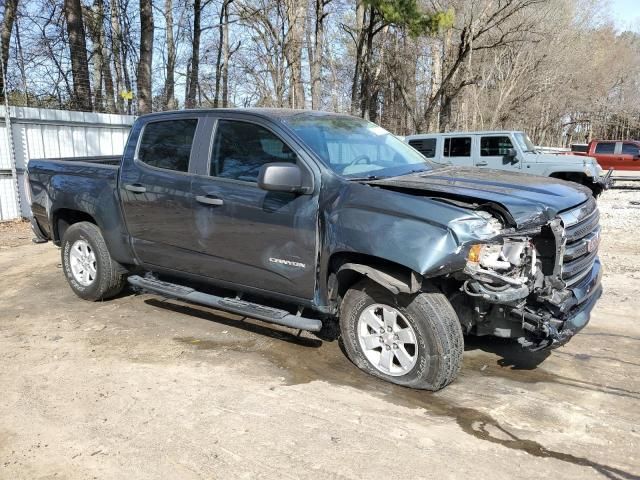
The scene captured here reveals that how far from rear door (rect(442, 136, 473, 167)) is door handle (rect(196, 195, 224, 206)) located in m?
9.82

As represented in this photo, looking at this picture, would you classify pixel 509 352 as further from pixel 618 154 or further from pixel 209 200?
pixel 618 154

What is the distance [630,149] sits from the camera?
792 inches

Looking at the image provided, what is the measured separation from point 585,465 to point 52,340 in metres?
4.16

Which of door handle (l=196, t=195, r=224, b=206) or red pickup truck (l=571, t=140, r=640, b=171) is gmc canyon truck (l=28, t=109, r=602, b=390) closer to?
door handle (l=196, t=195, r=224, b=206)

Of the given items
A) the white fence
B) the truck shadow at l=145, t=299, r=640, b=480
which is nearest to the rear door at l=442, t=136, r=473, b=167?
the white fence

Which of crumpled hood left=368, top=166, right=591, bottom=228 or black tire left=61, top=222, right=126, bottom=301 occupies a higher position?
crumpled hood left=368, top=166, right=591, bottom=228

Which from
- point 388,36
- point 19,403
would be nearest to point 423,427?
point 19,403

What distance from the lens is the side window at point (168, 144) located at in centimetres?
482

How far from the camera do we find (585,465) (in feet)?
9.42

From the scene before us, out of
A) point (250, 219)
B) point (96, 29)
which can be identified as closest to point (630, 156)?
point (250, 219)

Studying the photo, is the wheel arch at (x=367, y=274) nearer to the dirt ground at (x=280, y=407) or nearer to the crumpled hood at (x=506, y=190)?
the crumpled hood at (x=506, y=190)

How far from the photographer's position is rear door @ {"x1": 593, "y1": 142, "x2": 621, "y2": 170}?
20297 millimetres

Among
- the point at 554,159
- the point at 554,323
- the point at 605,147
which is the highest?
the point at 605,147

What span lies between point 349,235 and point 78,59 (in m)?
14.2
